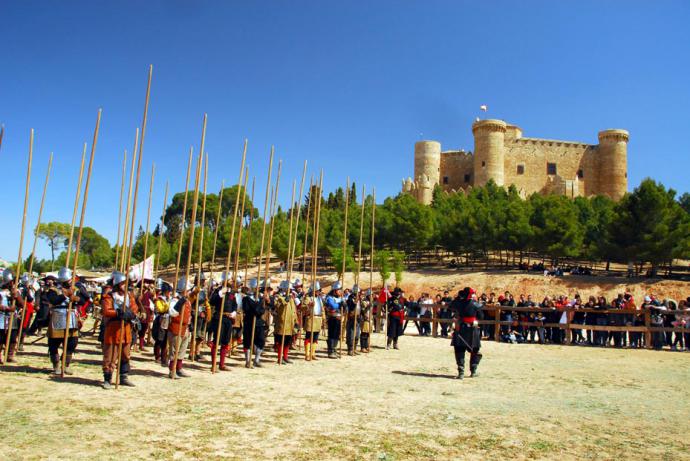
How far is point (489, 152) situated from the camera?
2965 inches

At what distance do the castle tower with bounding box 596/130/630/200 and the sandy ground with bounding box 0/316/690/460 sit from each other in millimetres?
71627

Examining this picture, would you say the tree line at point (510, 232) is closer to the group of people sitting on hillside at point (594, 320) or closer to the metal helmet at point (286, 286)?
the group of people sitting on hillside at point (594, 320)

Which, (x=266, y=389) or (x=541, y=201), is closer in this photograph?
(x=266, y=389)

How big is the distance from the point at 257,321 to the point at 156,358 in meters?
2.32

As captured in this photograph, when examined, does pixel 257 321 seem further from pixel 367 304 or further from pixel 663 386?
pixel 663 386

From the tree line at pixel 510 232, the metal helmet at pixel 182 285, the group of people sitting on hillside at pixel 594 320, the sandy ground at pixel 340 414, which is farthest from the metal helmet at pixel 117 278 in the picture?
the tree line at pixel 510 232

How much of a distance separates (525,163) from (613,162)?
38.5ft

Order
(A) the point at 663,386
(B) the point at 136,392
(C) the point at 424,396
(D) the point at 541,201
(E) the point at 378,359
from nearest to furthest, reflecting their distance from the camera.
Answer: (B) the point at 136,392
(C) the point at 424,396
(A) the point at 663,386
(E) the point at 378,359
(D) the point at 541,201

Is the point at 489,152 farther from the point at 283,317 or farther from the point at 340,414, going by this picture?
the point at 340,414

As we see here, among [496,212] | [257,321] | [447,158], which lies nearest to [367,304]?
[257,321]

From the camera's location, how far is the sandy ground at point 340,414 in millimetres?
5809

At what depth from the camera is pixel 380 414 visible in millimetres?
7430

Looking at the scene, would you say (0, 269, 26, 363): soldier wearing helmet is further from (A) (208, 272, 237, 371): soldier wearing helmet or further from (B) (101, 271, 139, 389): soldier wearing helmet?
(A) (208, 272, 237, 371): soldier wearing helmet

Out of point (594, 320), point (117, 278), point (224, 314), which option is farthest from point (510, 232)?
point (117, 278)
